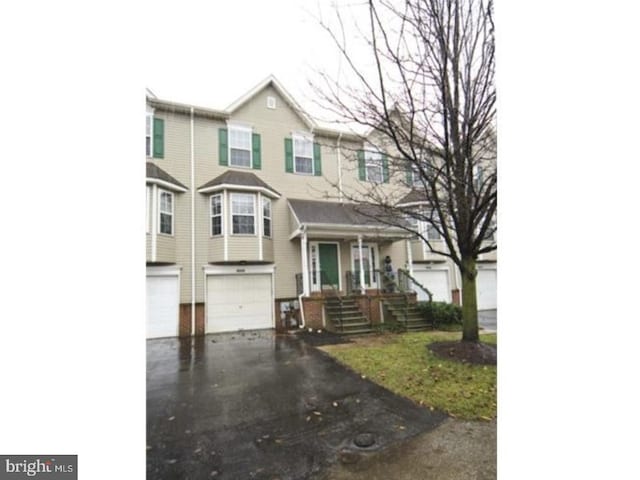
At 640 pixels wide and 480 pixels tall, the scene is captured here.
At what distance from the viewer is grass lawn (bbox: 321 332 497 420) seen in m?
2.60

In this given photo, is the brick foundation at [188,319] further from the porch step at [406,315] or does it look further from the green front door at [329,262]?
the porch step at [406,315]

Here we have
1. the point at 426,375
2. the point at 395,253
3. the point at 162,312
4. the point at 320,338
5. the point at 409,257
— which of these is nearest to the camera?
the point at 426,375

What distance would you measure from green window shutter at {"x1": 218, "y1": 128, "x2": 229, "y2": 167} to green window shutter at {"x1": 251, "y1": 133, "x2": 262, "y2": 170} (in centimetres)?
66

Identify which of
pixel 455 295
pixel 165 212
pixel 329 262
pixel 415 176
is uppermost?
pixel 165 212

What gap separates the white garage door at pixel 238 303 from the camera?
5477mm

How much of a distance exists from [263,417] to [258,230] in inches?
191

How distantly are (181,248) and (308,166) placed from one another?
3.60 metres

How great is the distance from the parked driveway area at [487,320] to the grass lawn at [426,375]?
163 mm

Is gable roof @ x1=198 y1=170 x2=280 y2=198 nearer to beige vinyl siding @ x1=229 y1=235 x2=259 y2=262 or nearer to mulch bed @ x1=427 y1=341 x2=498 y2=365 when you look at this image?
beige vinyl siding @ x1=229 y1=235 x2=259 y2=262

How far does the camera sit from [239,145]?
22.2 ft

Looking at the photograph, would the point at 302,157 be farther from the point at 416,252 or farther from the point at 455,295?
the point at 455,295

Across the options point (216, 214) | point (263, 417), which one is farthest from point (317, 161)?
point (263, 417)
